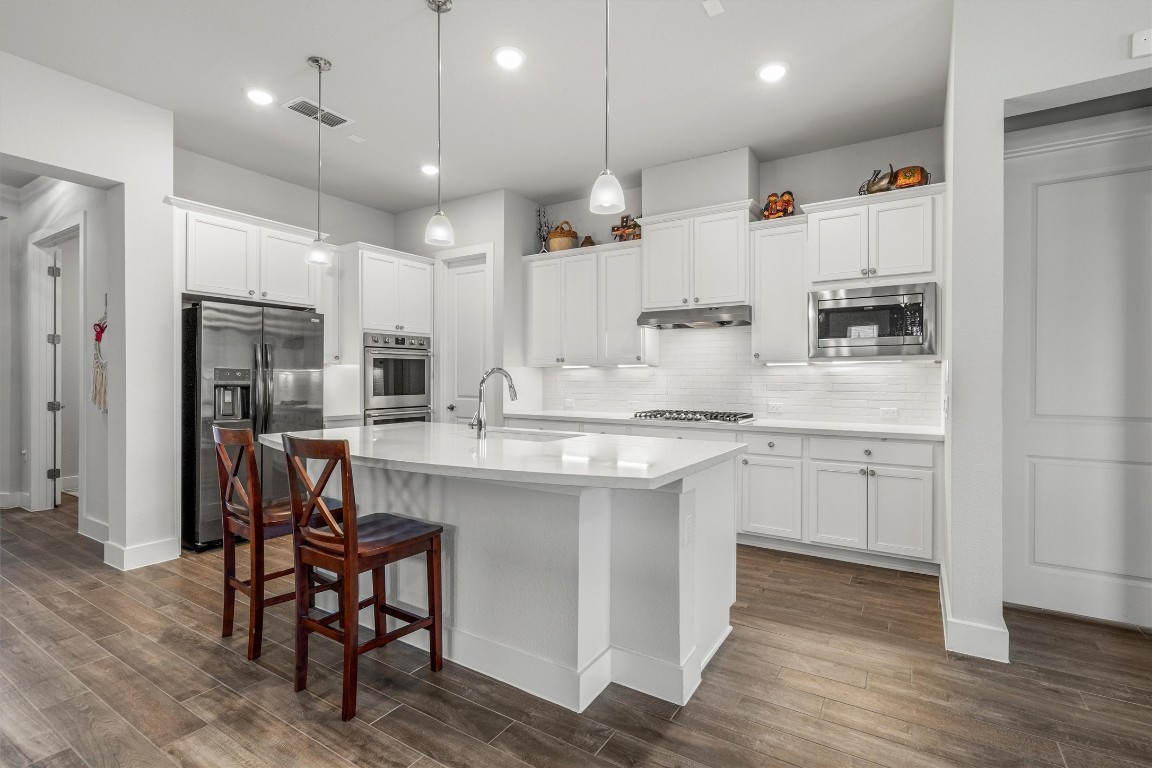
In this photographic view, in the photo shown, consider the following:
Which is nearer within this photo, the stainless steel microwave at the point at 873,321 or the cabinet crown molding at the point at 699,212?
the stainless steel microwave at the point at 873,321

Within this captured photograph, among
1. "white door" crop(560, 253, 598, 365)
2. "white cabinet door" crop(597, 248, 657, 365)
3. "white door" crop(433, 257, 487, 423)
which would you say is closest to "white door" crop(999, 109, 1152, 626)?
"white cabinet door" crop(597, 248, 657, 365)

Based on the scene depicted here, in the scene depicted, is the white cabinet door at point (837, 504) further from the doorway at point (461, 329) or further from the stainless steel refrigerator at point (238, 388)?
the stainless steel refrigerator at point (238, 388)

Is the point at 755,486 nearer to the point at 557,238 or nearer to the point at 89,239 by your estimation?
the point at 557,238

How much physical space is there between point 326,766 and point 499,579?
0.81 meters

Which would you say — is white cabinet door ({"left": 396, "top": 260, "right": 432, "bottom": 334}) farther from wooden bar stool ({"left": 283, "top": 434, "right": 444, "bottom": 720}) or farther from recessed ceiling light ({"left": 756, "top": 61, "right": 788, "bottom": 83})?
recessed ceiling light ({"left": 756, "top": 61, "right": 788, "bottom": 83})

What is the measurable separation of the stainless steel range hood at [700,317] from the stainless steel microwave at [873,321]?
20.4 inches

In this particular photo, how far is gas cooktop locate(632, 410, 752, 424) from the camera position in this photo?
173 inches

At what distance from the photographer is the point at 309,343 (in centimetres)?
473

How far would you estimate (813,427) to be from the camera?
391 cm

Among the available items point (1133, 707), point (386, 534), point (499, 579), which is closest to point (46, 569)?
point (386, 534)

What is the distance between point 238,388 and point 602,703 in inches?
137

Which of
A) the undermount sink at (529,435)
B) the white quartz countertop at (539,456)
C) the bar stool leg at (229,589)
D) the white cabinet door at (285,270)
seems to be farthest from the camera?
the white cabinet door at (285,270)

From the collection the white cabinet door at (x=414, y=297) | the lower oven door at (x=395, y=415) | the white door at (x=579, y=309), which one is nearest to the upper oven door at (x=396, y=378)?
the lower oven door at (x=395, y=415)

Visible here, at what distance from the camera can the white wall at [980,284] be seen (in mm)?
2502
